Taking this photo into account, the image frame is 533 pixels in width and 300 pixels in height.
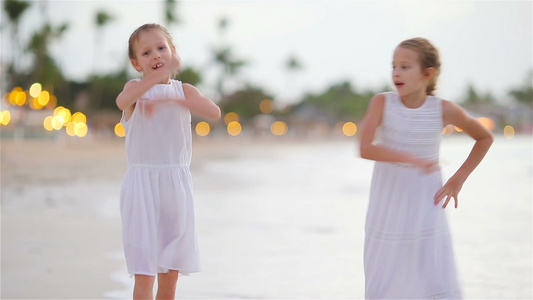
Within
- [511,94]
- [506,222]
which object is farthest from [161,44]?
[511,94]

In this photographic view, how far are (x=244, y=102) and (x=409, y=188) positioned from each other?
10014cm

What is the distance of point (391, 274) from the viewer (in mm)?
3381

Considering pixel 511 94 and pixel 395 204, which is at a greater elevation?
pixel 511 94

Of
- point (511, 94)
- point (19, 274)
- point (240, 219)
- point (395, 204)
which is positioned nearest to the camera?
point (395, 204)

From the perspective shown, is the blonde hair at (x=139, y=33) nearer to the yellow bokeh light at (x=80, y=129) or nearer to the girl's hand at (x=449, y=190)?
the girl's hand at (x=449, y=190)

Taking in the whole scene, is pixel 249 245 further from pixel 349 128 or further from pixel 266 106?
pixel 349 128

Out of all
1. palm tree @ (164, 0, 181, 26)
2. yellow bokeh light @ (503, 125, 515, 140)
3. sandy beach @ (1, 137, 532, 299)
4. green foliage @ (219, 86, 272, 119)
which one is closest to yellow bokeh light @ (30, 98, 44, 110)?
palm tree @ (164, 0, 181, 26)

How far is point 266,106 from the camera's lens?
10712 cm

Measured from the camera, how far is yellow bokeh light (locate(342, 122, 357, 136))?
5525 inches

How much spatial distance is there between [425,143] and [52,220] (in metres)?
6.76

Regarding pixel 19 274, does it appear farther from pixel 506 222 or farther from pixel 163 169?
pixel 506 222

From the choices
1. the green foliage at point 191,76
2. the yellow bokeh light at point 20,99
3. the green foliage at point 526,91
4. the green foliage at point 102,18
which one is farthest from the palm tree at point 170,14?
the green foliage at point 526,91

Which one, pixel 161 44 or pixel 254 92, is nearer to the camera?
pixel 161 44

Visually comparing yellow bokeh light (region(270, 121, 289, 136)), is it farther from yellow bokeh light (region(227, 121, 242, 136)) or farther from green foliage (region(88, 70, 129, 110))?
green foliage (region(88, 70, 129, 110))
